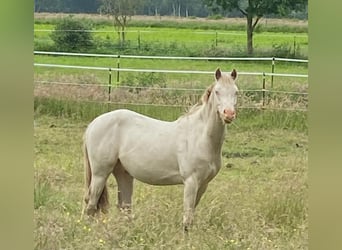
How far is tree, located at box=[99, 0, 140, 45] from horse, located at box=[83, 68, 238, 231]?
0.22m

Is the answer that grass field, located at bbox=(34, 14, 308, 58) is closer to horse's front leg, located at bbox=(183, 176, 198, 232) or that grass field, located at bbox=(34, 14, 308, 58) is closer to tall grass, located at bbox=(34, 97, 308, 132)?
tall grass, located at bbox=(34, 97, 308, 132)

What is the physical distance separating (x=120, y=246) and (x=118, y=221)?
0.07 meters

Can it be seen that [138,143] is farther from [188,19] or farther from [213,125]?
[188,19]

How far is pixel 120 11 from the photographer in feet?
6.07

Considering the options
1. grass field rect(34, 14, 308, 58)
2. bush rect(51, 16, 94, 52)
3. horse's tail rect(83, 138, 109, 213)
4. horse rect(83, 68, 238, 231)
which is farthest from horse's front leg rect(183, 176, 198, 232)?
bush rect(51, 16, 94, 52)

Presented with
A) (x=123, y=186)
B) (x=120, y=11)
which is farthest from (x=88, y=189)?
(x=120, y=11)

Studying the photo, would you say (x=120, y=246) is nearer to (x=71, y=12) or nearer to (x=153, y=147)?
(x=153, y=147)

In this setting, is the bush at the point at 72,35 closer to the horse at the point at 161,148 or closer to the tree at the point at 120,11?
the tree at the point at 120,11

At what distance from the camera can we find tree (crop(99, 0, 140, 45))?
6.06 feet

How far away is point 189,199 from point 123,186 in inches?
7.3

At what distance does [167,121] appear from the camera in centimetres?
183

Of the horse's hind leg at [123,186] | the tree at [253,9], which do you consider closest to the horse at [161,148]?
the horse's hind leg at [123,186]

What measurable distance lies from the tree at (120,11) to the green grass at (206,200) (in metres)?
0.26
